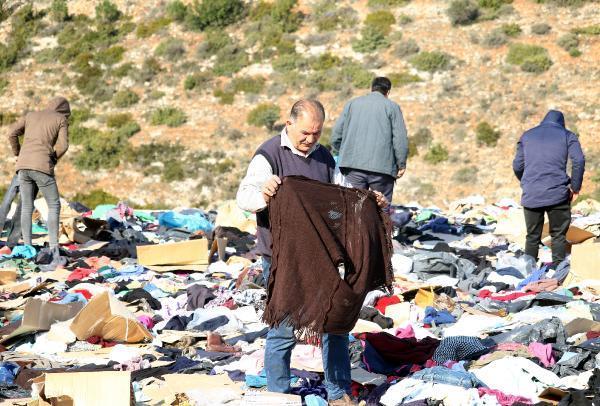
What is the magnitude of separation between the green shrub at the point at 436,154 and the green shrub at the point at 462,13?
8.32 metres

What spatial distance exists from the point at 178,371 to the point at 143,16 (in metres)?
36.1

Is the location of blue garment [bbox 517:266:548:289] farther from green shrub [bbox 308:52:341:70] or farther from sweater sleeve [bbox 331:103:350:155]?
green shrub [bbox 308:52:341:70]

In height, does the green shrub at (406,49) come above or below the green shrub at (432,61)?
above

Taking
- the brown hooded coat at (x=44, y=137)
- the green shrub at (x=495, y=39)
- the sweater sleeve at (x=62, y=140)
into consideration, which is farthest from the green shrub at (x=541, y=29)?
the sweater sleeve at (x=62, y=140)

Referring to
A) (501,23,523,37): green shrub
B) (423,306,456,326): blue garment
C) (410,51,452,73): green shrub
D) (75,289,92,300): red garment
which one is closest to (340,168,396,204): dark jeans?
(423,306,456,326): blue garment

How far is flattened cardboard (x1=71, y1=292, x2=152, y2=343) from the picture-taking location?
6.95m

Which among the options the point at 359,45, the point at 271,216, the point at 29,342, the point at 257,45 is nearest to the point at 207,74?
the point at 257,45

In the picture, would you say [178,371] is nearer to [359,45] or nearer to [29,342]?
[29,342]

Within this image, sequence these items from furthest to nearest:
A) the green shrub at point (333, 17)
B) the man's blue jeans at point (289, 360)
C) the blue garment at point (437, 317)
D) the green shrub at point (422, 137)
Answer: the green shrub at point (333, 17), the green shrub at point (422, 137), the blue garment at point (437, 317), the man's blue jeans at point (289, 360)

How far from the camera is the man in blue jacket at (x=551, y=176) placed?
9.30m

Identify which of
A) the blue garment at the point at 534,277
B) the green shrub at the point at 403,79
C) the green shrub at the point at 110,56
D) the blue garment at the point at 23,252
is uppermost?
the green shrub at the point at 110,56

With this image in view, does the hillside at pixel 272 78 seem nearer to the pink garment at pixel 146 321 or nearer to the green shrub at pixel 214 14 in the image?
the green shrub at pixel 214 14

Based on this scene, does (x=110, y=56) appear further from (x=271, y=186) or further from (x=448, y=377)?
(x=271, y=186)

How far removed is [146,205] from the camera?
27.9m
